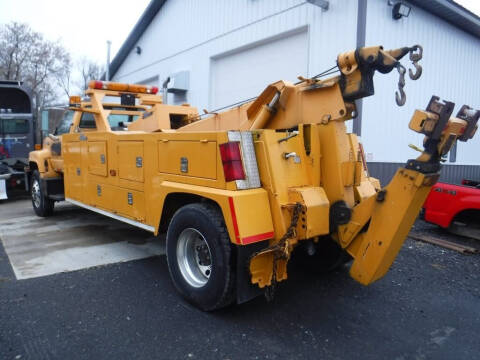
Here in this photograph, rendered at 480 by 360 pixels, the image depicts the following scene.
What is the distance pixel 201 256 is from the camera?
11.4ft

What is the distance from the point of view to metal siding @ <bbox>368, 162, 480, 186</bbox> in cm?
858

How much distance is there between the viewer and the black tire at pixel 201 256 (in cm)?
302

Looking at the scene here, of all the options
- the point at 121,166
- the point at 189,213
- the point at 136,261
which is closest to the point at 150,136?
the point at 121,166

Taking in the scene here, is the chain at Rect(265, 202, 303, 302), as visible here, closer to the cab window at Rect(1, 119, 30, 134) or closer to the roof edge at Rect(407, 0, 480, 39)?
the roof edge at Rect(407, 0, 480, 39)

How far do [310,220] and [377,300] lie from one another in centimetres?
137

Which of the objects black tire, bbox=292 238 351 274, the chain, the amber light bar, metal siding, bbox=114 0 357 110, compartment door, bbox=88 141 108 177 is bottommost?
black tire, bbox=292 238 351 274

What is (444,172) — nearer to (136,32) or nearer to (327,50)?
(327,50)

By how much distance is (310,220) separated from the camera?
9.98 feet

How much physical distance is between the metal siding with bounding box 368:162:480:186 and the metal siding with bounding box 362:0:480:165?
17 centimetres

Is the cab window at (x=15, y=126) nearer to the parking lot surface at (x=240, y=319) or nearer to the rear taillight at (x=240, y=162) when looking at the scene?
the parking lot surface at (x=240, y=319)

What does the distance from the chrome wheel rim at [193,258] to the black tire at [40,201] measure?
4795 mm

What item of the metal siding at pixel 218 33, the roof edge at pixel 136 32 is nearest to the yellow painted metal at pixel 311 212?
the metal siding at pixel 218 33

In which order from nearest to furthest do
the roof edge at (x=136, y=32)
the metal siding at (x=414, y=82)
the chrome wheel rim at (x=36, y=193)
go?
the chrome wheel rim at (x=36, y=193), the metal siding at (x=414, y=82), the roof edge at (x=136, y=32)

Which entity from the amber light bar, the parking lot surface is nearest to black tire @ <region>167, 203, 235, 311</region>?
the parking lot surface
